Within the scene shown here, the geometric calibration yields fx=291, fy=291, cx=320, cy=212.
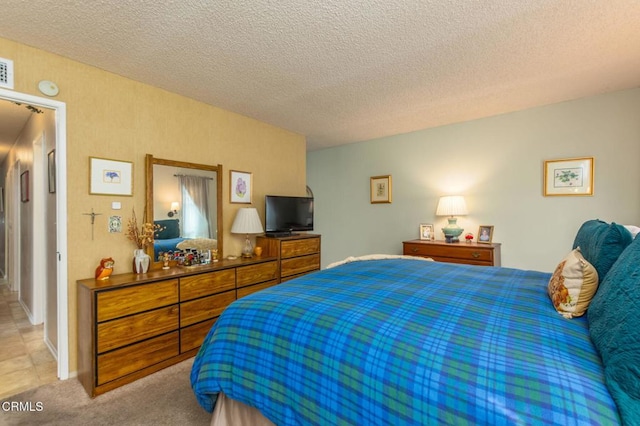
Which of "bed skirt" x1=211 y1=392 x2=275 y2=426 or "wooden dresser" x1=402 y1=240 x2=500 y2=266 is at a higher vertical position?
"wooden dresser" x1=402 y1=240 x2=500 y2=266

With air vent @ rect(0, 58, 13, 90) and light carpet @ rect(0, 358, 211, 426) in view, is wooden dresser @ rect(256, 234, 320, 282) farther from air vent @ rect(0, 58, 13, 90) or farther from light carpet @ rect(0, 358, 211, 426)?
air vent @ rect(0, 58, 13, 90)

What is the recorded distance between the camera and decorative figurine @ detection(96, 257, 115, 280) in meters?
2.29

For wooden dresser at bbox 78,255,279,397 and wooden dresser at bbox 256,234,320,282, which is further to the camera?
wooden dresser at bbox 256,234,320,282

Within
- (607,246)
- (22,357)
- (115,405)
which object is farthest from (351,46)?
(22,357)

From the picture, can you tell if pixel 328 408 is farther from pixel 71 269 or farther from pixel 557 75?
pixel 557 75

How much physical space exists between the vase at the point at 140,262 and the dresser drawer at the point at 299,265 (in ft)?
4.84

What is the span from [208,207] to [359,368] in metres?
2.59

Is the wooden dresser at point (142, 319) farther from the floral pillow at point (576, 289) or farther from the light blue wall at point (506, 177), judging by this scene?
the light blue wall at point (506, 177)

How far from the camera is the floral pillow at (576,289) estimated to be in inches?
49.6

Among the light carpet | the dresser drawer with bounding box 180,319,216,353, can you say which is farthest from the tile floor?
the dresser drawer with bounding box 180,319,216,353

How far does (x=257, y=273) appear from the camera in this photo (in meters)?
3.18

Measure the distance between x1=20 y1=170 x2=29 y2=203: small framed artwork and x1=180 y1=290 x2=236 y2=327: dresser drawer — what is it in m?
2.88

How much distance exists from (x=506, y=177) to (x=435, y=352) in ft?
11.0

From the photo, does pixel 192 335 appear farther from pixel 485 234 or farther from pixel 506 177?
pixel 506 177
